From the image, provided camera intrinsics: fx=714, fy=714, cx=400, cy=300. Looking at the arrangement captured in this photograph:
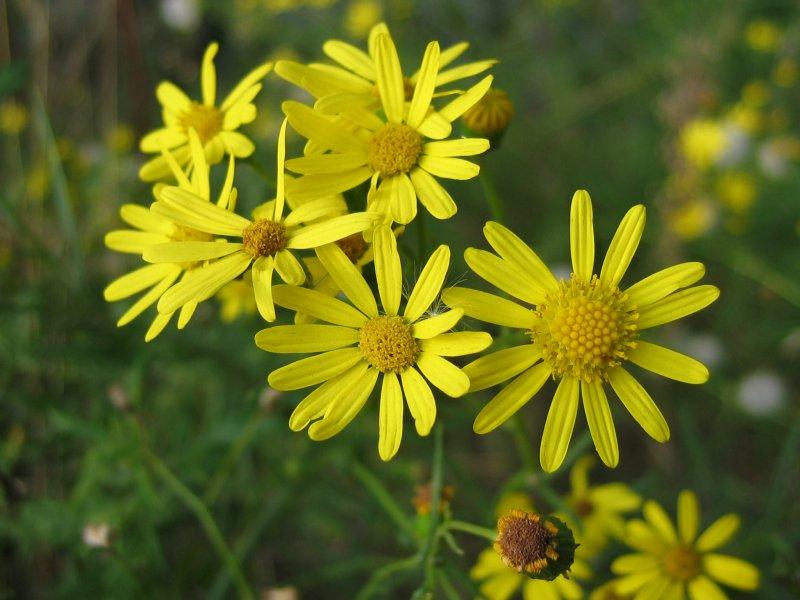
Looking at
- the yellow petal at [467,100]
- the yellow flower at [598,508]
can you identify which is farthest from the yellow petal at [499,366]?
the yellow flower at [598,508]

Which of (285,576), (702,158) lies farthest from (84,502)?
(702,158)

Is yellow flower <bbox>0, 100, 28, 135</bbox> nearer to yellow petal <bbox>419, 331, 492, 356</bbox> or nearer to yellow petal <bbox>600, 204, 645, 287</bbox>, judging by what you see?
yellow petal <bbox>419, 331, 492, 356</bbox>

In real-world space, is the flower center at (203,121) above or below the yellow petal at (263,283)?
above

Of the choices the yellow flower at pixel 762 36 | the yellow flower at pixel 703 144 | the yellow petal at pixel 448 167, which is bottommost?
the yellow petal at pixel 448 167

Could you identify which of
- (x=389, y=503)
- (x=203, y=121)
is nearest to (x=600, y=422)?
(x=389, y=503)

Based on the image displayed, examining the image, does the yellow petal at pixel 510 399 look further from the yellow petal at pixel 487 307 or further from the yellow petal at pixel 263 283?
the yellow petal at pixel 263 283

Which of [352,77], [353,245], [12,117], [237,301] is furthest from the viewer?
[12,117]

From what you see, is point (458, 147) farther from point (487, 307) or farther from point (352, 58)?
point (352, 58)
